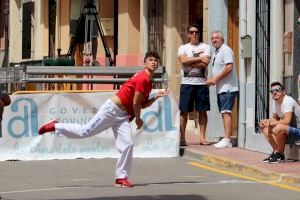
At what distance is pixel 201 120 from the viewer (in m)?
16.4

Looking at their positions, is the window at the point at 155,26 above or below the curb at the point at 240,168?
Answer: above

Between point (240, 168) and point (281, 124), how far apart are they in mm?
898

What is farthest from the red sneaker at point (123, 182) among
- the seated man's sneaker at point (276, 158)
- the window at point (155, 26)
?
the window at point (155, 26)

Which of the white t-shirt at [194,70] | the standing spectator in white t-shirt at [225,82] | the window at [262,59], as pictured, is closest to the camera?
the window at [262,59]

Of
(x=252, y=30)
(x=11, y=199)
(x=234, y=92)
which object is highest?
(x=252, y=30)

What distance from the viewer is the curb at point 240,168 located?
1223cm

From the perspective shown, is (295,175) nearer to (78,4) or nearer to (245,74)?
(245,74)

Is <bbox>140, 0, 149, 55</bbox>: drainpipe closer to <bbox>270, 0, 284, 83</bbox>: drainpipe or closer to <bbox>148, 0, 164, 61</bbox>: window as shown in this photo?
<bbox>148, 0, 164, 61</bbox>: window

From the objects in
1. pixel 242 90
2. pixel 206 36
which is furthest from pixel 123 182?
pixel 206 36

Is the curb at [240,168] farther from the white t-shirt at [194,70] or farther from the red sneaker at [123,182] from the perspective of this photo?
the red sneaker at [123,182]

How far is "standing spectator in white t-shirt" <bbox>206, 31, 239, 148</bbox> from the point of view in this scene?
627 inches

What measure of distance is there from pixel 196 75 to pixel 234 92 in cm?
78

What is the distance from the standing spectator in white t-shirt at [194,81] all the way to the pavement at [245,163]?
0.60 metres

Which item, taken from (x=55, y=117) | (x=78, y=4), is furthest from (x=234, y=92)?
(x=78, y=4)
